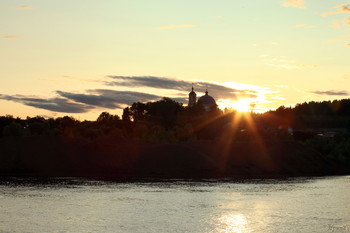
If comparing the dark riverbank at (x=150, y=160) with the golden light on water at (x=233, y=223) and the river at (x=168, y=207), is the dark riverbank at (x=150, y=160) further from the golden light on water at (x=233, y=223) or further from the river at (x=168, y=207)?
the golden light on water at (x=233, y=223)

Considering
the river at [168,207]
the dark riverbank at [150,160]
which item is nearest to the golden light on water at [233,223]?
the river at [168,207]

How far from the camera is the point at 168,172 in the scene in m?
111

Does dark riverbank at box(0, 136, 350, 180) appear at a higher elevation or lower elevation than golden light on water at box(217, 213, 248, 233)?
higher

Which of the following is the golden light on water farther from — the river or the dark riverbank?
the dark riverbank

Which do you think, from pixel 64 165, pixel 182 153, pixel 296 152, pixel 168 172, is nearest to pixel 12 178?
pixel 64 165

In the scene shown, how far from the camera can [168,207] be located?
57.7 m

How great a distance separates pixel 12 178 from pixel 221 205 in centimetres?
4467

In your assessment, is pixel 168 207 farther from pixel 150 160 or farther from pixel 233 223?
pixel 150 160

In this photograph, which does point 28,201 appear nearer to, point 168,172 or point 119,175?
point 119,175

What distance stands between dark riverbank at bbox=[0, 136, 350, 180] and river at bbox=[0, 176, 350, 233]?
2205cm

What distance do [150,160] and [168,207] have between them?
58.5 meters

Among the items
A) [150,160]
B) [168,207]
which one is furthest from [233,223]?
[150,160]

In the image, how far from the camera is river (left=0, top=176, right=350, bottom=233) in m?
45.7

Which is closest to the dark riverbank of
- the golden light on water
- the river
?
the river
